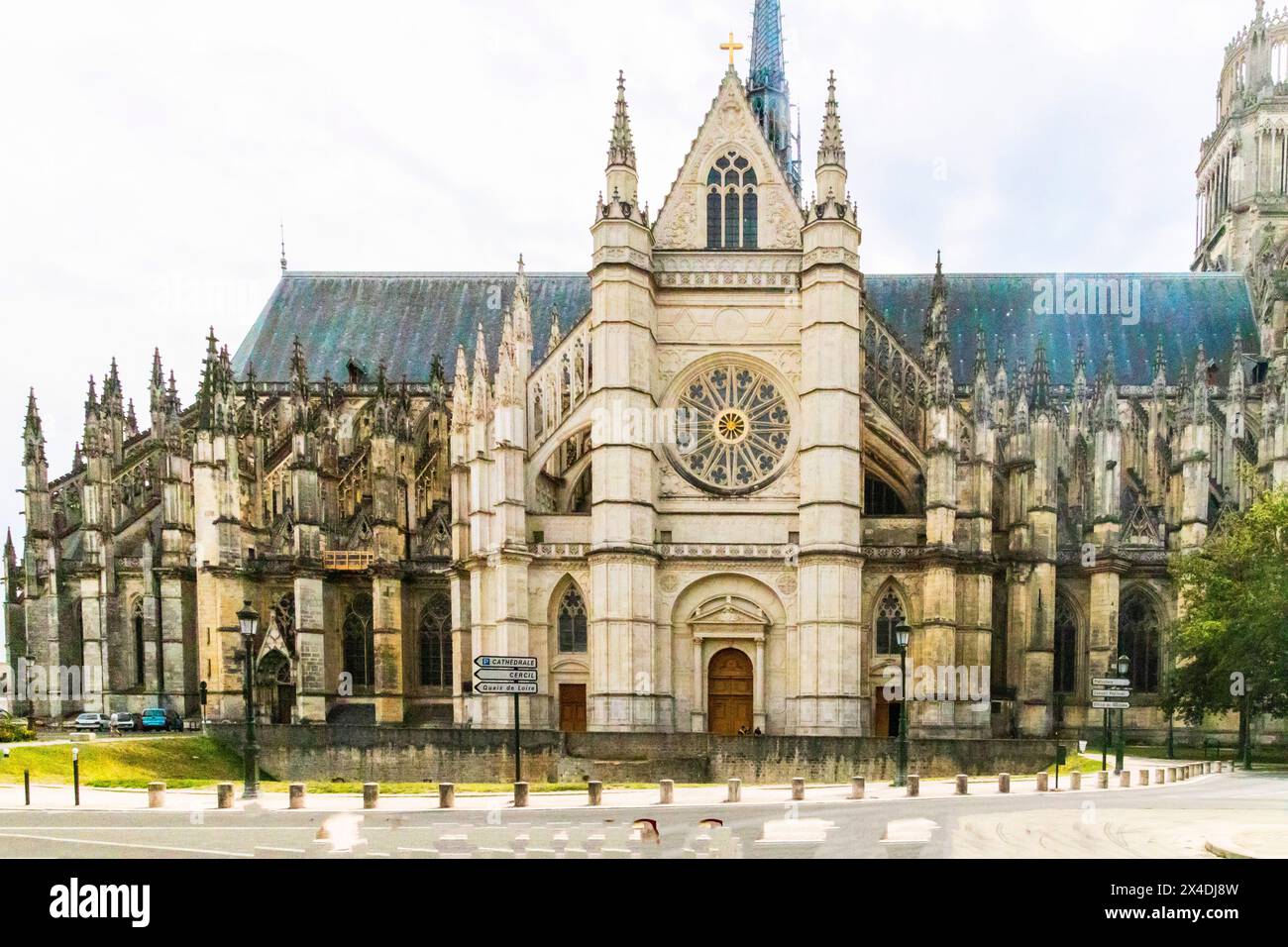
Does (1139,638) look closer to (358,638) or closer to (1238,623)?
(1238,623)

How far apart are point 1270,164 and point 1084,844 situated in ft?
160

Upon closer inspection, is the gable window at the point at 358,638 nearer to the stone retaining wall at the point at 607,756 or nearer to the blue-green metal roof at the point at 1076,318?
the stone retaining wall at the point at 607,756

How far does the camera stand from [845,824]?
1633 cm

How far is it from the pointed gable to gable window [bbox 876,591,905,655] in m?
12.9

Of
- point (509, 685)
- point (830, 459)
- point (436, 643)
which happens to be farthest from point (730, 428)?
point (509, 685)

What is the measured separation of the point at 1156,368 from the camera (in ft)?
130

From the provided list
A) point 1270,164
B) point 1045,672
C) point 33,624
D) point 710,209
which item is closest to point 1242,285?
point 1270,164

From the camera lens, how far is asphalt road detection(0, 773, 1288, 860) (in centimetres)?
1375

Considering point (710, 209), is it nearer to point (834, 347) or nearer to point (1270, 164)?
point (834, 347)

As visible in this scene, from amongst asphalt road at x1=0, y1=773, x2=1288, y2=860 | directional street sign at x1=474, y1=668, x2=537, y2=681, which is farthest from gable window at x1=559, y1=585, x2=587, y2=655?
asphalt road at x1=0, y1=773, x2=1288, y2=860

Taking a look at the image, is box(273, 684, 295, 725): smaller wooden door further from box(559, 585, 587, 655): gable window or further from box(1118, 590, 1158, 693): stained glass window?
box(1118, 590, 1158, 693): stained glass window

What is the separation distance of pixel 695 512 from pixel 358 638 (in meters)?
15.0
